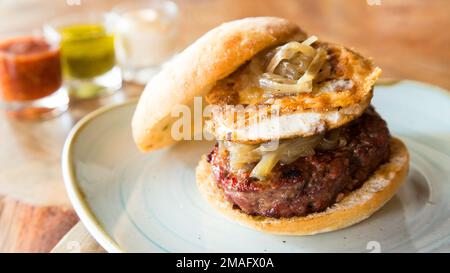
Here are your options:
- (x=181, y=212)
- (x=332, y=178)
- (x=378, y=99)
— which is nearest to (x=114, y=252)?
(x=181, y=212)

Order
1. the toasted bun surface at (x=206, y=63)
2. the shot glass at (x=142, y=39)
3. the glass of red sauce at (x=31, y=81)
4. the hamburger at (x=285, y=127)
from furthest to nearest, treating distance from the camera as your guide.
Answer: the shot glass at (x=142, y=39), the glass of red sauce at (x=31, y=81), the toasted bun surface at (x=206, y=63), the hamburger at (x=285, y=127)

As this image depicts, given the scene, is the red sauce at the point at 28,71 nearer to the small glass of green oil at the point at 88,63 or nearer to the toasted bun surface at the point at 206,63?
the small glass of green oil at the point at 88,63

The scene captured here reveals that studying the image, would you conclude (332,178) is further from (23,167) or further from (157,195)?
(23,167)

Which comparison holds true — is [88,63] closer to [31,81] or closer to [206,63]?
[31,81]

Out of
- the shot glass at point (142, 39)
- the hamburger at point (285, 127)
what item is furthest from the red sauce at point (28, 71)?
the hamburger at point (285, 127)

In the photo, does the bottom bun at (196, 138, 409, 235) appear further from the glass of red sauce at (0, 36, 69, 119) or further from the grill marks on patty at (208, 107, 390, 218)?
the glass of red sauce at (0, 36, 69, 119)

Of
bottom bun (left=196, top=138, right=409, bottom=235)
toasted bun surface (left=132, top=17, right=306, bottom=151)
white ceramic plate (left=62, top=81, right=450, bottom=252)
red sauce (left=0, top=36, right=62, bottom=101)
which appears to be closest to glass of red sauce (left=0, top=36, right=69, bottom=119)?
red sauce (left=0, top=36, right=62, bottom=101)

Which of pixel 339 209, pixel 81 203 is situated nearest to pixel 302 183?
pixel 339 209
